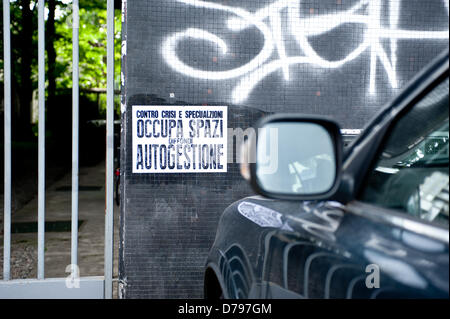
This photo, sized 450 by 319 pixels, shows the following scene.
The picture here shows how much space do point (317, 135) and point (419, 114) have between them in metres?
0.41

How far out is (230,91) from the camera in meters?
5.06

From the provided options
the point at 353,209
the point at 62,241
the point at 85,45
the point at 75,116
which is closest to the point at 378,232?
the point at 353,209

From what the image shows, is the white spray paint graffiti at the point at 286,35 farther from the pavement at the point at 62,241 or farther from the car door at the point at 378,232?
the car door at the point at 378,232

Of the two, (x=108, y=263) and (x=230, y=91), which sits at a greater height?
(x=230, y=91)

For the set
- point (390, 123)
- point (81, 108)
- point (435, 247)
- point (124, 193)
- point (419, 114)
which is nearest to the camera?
point (435, 247)

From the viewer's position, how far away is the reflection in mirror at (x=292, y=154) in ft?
6.72

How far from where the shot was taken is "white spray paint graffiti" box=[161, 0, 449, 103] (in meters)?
5.00

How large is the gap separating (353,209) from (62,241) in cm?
685

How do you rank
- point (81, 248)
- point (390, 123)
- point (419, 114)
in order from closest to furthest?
point (390, 123) → point (419, 114) → point (81, 248)

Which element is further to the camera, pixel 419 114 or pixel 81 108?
pixel 81 108

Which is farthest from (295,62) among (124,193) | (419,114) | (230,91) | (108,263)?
(419,114)

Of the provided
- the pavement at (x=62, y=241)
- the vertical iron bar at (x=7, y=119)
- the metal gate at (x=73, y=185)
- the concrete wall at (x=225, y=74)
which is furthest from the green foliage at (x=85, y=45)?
the concrete wall at (x=225, y=74)

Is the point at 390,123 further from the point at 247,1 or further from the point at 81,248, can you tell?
the point at 81,248

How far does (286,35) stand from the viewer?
5.09 meters
